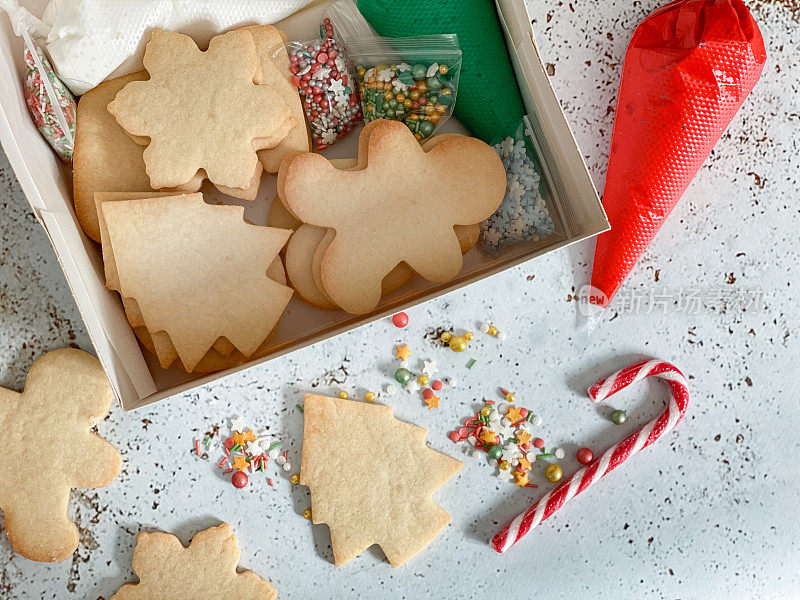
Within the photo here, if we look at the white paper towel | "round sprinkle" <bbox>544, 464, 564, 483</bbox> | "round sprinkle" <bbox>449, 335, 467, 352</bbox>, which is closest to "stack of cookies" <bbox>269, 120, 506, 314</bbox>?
"round sprinkle" <bbox>449, 335, 467, 352</bbox>

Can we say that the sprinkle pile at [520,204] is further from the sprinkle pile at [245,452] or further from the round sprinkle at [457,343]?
the sprinkle pile at [245,452]

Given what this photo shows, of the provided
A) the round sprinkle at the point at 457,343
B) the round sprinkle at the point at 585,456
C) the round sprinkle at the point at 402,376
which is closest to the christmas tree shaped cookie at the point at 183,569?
the round sprinkle at the point at 402,376

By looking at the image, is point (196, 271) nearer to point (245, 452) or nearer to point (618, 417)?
point (245, 452)

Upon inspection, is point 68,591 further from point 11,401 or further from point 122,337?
point 122,337

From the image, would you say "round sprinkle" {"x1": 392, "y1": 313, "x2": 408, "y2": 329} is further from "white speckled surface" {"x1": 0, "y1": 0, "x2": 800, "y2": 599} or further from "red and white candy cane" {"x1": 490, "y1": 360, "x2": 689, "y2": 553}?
"red and white candy cane" {"x1": 490, "y1": 360, "x2": 689, "y2": 553}

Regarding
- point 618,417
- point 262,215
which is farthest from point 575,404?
point 262,215
